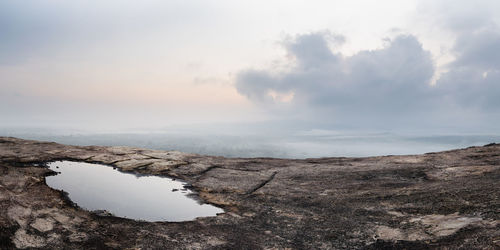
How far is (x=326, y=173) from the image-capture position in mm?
22391

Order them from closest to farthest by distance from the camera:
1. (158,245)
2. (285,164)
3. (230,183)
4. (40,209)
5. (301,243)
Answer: (158,245), (301,243), (40,209), (230,183), (285,164)

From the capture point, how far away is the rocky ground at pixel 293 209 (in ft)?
34.7

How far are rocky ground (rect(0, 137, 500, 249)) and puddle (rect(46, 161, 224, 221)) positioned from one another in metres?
0.88

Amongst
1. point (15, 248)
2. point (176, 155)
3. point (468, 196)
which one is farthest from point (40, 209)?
point (468, 196)

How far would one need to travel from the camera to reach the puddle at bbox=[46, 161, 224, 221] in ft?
46.1

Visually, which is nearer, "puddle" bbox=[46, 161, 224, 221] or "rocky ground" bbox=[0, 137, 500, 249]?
"rocky ground" bbox=[0, 137, 500, 249]

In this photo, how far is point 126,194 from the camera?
55.1 ft

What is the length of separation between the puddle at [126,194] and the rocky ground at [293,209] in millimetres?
883

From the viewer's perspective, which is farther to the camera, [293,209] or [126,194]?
[126,194]

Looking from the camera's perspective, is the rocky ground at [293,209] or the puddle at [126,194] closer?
the rocky ground at [293,209]

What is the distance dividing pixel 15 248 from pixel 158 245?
4.26 metres

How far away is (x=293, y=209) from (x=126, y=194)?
955cm

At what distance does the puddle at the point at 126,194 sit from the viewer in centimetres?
1405

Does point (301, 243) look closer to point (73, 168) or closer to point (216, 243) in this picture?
point (216, 243)
